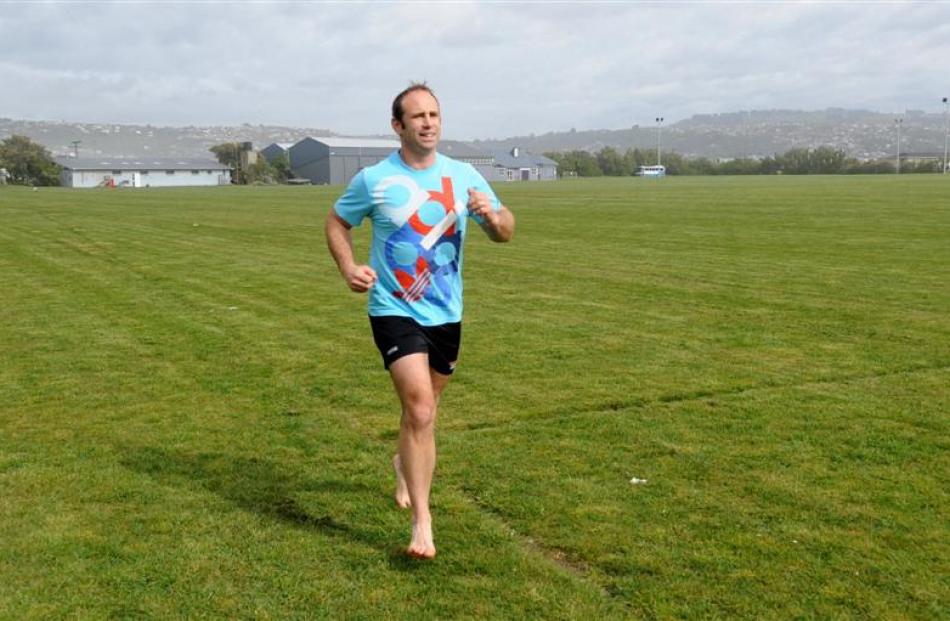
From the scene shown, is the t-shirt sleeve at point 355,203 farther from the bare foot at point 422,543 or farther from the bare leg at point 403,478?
the bare foot at point 422,543

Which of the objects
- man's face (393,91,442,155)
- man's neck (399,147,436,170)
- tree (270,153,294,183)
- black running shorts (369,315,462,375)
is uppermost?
tree (270,153,294,183)

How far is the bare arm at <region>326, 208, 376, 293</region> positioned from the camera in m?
4.77

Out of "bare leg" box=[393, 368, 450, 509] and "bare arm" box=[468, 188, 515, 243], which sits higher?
"bare arm" box=[468, 188, 515, 243]

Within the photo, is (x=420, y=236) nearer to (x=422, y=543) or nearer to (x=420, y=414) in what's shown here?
(x=420, y=414)

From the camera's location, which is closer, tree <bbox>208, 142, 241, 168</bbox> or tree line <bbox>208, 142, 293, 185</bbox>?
tree line <bbox>208, 142, 293, 185</bbox>

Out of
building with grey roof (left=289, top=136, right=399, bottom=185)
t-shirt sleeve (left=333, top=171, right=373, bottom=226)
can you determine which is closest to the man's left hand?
t-shirt sleeve (left=333, top=171, right=373, bottom=226)

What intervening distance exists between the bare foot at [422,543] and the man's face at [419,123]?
6.49ft

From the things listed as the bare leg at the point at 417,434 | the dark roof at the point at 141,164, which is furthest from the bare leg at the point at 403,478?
the dark roof at the point at 141,164

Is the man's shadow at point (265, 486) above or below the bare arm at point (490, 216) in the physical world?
below

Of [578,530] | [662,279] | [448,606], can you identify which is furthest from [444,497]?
[662,279]

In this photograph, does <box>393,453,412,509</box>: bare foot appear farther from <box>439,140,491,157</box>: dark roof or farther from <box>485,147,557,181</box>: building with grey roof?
<box>439,140,491,157</box>: dark roof

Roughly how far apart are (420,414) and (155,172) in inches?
6458

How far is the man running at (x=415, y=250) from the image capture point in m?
4.87

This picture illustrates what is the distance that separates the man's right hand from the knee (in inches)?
26.3
